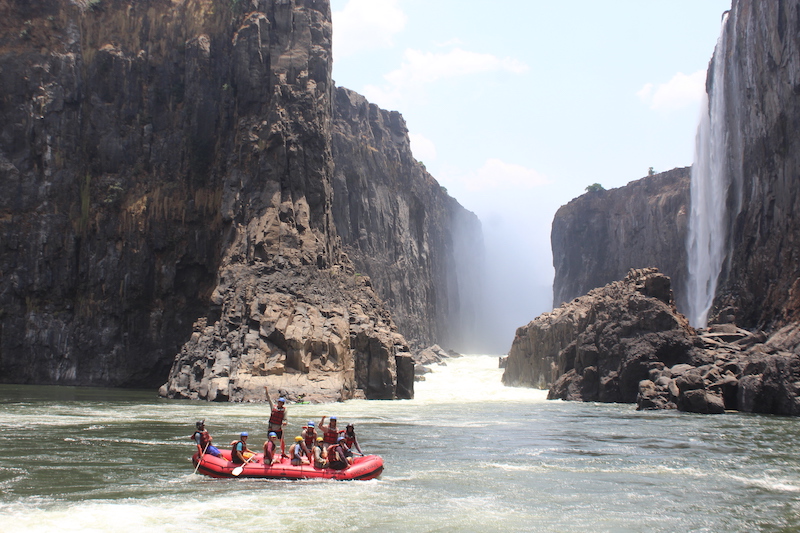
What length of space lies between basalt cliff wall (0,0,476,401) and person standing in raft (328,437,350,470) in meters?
31.5

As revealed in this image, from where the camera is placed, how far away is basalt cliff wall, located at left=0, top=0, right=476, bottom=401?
186 ft

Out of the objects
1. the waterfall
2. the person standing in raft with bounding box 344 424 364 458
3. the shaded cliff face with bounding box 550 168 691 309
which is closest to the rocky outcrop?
the waterfall

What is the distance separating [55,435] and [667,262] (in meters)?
86.1

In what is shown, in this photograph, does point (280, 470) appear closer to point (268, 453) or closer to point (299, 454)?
point (268, 453)

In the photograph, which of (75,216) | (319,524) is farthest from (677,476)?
(75,216)

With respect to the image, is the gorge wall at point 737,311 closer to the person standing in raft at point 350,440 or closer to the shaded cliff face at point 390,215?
the person standing in raft at point 350,440

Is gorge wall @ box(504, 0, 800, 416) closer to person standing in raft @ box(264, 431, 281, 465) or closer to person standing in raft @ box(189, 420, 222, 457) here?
person standing in raft @ box(264, 431, 281, 465)

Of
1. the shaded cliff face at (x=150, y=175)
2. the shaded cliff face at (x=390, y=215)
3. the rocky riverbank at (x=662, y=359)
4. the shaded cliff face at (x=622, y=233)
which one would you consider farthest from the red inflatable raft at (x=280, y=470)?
the shaded cliff face at (x=622, y=233)

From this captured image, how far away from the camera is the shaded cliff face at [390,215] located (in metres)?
96.6

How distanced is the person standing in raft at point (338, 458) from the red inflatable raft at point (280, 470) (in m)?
0.11

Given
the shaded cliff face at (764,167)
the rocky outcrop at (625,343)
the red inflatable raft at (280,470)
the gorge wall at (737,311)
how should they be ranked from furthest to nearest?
1. the shaded cliff face at (764,167)
2. the rocky outcrop at (625,343)
3. the gorge wall at (737,311)
4. the red inflatable raft at (280,470)

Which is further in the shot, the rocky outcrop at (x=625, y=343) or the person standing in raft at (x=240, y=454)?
the rocky outcrop at (x=625, y=343)

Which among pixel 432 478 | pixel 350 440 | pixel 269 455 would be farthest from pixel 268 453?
pixel 432 478

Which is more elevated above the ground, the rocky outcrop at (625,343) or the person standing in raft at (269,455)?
the rocky outcrop at (625,343)
